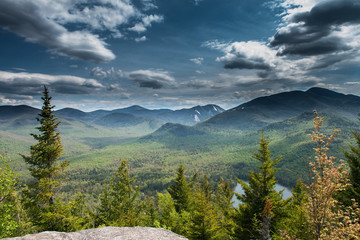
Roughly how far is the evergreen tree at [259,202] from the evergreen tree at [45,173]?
1901cm

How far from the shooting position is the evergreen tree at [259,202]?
16.6 m

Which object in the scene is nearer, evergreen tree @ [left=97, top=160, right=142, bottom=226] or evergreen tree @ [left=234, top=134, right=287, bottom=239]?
evergreen tree @ [left=234, top=134, right=287, bottom=239]

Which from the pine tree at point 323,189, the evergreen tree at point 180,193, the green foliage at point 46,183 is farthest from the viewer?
the evergreen tree at point 180,193

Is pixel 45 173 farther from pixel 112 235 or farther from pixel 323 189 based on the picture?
pixel 323 189

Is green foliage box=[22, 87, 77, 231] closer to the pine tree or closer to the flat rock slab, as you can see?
the flat rock slab

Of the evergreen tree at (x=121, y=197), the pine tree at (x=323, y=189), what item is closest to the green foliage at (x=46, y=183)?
the evergreen tree at (x=121, y=197)

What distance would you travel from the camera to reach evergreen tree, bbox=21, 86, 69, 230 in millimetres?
18781

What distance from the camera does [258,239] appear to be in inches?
638

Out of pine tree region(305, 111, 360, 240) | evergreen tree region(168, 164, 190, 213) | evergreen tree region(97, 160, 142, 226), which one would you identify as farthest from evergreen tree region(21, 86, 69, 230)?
pine tree region(305, 111, 360, 240)

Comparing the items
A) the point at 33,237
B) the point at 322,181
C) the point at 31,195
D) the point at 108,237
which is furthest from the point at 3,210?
the point at 322,181

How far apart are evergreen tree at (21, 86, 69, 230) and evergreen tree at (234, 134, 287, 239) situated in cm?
1901

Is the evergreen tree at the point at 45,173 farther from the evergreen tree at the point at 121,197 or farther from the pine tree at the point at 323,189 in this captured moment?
the pine tree at the point at 323,189

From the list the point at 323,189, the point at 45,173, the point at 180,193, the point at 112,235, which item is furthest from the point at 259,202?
the point at 45,173

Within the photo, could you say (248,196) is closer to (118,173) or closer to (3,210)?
(118,173)
